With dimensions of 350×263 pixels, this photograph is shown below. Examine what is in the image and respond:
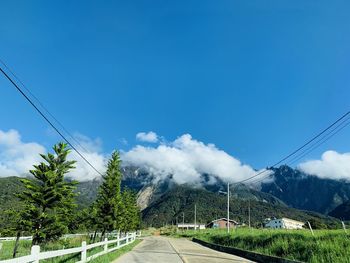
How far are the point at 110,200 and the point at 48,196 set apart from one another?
1418 centimetres

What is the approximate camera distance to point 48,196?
27547mm

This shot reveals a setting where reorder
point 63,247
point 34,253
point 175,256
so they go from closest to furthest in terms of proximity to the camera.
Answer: point 34,253 → point 63,247 → point 175,256

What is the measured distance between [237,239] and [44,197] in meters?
17.0

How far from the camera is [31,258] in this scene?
25.1ft

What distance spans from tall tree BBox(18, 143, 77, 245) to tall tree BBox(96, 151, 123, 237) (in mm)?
12293

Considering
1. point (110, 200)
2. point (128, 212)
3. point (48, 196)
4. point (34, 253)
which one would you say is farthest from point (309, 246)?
point (128, 212)

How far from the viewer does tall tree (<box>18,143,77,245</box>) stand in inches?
1073

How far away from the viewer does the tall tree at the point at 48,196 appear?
89.4ft

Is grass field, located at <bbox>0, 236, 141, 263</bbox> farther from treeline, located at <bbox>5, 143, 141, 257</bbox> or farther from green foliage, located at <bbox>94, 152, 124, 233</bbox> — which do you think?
green foliage, located at <bbox>94, 152, 124, 233</bbox>

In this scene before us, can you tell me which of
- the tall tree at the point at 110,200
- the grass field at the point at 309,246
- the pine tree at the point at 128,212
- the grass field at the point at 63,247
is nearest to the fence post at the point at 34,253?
the grass field at the point at 63,247

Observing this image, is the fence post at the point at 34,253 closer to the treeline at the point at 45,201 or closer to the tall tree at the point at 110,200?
the treeline at the point at 45,201

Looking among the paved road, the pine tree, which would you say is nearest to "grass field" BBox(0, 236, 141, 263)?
the paved road

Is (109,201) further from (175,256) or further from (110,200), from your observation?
(175,256)

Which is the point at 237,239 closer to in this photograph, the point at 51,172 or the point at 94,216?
the point at 51,172
